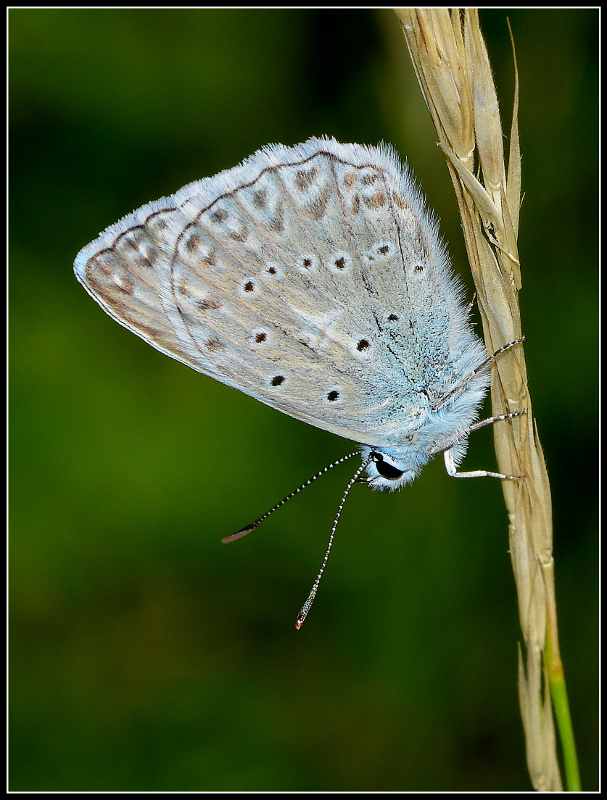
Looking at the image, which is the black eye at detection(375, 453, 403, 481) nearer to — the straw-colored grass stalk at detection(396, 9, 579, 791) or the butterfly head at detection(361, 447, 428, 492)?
the butterfly head at detection(361, 447, 428, 492)

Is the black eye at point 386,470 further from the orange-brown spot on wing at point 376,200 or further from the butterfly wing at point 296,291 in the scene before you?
the orange-brown spot on wing at point 376,200

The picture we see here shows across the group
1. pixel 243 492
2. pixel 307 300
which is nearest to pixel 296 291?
pixel 307 300

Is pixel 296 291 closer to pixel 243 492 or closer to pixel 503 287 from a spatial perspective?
pixel 503 287

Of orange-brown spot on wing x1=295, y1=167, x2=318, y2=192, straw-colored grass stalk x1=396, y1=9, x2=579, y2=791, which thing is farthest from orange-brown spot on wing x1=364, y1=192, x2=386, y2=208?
straw-colored grass stalk x1=396, y1=9, x2=579, y2=791

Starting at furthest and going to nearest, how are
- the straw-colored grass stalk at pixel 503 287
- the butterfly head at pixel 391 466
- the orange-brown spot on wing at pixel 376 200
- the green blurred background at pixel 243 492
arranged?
1. the green blurred background at pixel 243 492
2. the butterfly head at pixel 391 466
3. the orange-brown spot on wing at pixel 376 200
4. the straw-colored grass stalk at pixel 503 287

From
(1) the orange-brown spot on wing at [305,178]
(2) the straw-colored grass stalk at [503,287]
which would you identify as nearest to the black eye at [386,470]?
(2) the straw-colored grass stalk at [503,287]

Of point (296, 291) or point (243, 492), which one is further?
point (243, 492)

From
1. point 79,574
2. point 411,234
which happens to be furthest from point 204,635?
point 411,234
